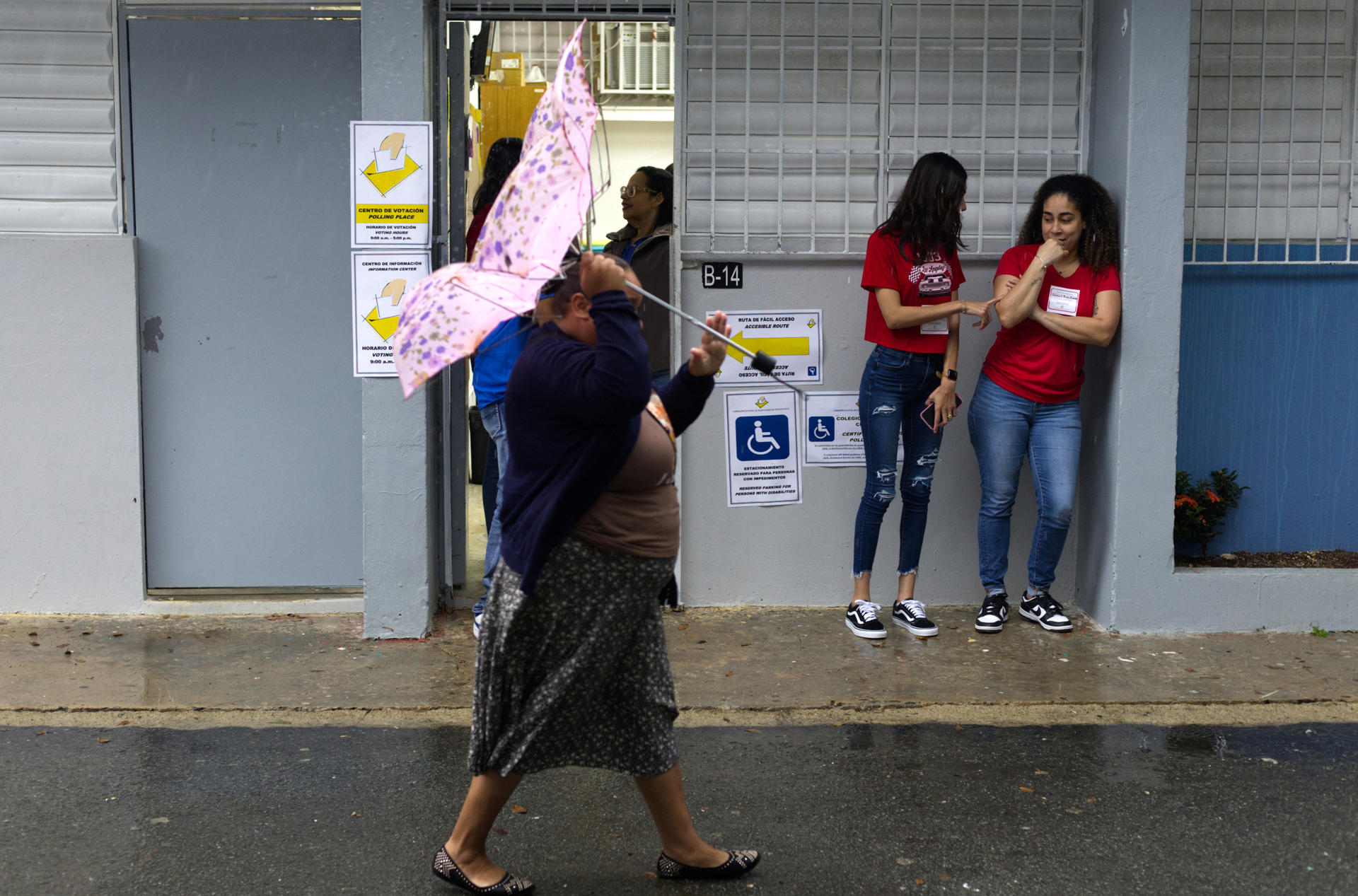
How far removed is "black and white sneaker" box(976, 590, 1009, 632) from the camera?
18.9 feet

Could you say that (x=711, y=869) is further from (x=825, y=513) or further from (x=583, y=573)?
(x=825, y=513)

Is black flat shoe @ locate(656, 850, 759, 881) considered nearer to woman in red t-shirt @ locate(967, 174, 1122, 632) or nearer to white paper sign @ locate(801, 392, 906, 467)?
woman in red t-shirt @ locate(967, 174, 1122, 632)

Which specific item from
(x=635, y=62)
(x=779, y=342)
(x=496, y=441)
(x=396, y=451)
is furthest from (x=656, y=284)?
(x=635, y=62)

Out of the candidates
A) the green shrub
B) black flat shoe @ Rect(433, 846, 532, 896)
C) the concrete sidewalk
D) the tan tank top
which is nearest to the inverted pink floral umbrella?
the tan tank top

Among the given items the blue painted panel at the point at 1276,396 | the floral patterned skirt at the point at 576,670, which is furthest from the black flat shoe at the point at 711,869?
the blue painted panel at the point at 1276,396

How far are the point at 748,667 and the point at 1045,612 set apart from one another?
4.71ft

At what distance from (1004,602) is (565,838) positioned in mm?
2745

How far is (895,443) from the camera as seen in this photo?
18.7 feet

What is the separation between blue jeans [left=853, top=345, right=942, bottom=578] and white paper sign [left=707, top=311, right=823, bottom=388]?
31 cm

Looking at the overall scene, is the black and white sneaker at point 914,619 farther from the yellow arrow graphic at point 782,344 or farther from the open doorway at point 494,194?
the open doorway at point 494,194

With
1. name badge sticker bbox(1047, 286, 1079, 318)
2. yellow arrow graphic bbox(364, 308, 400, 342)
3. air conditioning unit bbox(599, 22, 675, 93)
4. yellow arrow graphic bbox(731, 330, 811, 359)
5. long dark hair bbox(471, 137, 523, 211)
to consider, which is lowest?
yellow arrow graphic bbox(731, 330, 811, 359)

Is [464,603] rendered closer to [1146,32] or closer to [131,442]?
[131,442]

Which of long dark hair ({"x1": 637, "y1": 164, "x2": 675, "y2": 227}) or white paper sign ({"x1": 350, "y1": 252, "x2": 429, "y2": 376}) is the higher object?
long dark hair ({"x1": 637, "y1": 164, "x2": 675, "y2": 227})

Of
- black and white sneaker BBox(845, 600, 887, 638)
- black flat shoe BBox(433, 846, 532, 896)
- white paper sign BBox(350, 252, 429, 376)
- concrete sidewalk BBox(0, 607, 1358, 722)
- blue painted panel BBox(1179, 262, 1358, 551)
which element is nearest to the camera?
black flat shoe BBox(433, 846, 532, 896)
